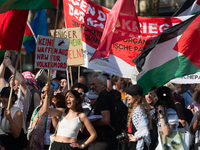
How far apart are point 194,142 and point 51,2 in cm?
349

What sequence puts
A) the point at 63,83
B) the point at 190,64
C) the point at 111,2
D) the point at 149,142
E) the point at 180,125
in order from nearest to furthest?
the point at 149,142
the point at 180,125
the point at 190,64
the point at 63,83
the point at 111,2

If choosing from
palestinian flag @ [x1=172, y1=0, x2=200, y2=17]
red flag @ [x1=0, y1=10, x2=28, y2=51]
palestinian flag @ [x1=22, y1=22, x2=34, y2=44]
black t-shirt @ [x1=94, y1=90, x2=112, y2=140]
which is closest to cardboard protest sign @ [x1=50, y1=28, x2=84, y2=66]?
red flag @ [x1=0, y1=10, x2=28, y2=51]

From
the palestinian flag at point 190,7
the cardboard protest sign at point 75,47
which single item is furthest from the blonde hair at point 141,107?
the palestinian flag at point 190,7

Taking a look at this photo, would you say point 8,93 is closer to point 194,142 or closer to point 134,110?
point 134,110

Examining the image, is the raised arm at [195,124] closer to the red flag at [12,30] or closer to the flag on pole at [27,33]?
the red flag at [12,30]

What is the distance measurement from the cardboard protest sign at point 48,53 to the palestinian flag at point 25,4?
676 mm

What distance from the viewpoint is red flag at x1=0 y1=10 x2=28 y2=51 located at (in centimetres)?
619

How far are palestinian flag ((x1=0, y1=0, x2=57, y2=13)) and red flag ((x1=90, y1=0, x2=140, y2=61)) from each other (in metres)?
1.22

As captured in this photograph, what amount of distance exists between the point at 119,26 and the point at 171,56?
135 centimetres

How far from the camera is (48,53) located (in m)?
6.47

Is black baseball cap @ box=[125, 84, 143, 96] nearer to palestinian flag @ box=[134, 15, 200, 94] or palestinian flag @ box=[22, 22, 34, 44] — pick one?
palestinian flag @ box=[134, 15, 200, 94]

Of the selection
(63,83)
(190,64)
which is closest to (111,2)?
(63,83)

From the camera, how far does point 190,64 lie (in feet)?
20.6

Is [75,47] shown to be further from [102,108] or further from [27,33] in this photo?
[27,33]
